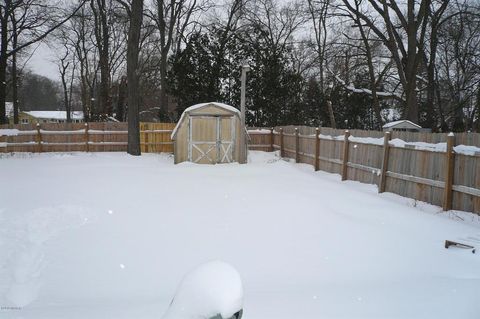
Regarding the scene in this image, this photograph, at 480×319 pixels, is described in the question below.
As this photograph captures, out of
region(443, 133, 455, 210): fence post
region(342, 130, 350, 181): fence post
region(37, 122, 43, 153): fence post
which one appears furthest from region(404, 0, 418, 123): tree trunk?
region(37, 122, 43, 153): fence post

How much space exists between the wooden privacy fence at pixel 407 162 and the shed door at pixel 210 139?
11.0 feet

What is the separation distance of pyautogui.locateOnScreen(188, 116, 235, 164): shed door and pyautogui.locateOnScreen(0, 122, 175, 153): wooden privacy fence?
16.0 ft

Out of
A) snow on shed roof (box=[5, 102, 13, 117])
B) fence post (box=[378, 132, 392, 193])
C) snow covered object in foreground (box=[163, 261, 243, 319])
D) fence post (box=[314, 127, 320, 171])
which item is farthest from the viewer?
snow on shed roof (box=[5, 102, 13, 117])

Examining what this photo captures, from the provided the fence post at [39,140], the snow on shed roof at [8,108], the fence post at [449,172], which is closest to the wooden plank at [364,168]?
the fence post at [449,172]

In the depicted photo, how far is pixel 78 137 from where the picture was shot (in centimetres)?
1948

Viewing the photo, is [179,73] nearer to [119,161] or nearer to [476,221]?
[119,161]

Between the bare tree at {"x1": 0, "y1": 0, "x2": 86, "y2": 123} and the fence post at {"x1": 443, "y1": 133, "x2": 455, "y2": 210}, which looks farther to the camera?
the bare tree at {"x1": 0, "y1": 0, "x2": 86, "y2": 123}

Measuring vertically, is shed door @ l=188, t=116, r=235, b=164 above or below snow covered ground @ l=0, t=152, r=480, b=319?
above

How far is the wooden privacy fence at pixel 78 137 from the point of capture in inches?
743

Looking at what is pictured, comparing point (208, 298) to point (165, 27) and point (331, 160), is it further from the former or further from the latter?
point (165, 27)

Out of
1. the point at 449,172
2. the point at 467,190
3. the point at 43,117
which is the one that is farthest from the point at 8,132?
the point at 43,117

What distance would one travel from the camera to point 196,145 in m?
16.0

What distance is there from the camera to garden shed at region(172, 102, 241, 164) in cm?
1585

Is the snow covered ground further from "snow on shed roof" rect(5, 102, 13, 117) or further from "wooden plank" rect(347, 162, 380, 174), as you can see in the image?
"snow on shed roof" rect(5, 102, 13, 117)
